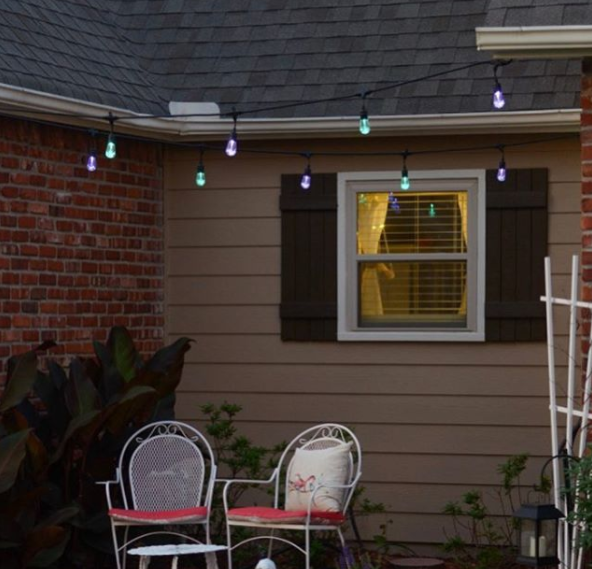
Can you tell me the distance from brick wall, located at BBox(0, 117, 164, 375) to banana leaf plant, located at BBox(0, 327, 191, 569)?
265 mm

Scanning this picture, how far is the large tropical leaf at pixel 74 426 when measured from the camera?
7.09 meters

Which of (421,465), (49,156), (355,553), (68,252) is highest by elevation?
(49,156)

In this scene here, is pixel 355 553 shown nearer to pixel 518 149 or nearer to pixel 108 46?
pixel 518 149

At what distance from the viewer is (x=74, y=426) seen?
7.09 m

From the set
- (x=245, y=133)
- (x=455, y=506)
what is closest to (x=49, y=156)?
(x=245, y=133)

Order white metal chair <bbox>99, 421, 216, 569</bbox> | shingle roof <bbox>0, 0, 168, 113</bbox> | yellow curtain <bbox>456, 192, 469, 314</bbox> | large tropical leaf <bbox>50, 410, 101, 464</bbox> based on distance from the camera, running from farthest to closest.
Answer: yellow curtain <bbox>456, 192, 469, 314</bbox>, shingle roof <bbox>0, 0, 168, 113</bbox>, white metal chair <bbox>99, 421, 216, 569</bbox>, large tropical leaf <bbox>50, 410, 101, 464</bbox>

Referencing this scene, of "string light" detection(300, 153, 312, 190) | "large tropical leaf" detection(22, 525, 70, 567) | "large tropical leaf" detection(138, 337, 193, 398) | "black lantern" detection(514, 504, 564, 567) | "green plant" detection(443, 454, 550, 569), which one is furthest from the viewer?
"string light" detection(300, 153, 312, 190)

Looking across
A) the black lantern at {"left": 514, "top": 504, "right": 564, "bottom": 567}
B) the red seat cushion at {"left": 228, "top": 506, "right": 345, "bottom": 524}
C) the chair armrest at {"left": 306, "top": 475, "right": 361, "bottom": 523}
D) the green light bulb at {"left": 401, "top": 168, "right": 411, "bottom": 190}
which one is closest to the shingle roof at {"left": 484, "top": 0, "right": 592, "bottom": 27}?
the green light bulb at {"left": 401, "top": 168, "right": 411, "bottom": 190}

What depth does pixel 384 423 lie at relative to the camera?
852 cm

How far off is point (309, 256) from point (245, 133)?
2.80ft

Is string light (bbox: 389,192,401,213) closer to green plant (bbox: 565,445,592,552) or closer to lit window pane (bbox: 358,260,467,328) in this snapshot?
lit window pane (bbox: 358,260,467,328)

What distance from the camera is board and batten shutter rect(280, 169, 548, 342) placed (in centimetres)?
829

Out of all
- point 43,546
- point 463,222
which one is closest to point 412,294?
point 463,222

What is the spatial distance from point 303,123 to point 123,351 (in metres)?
1.75
